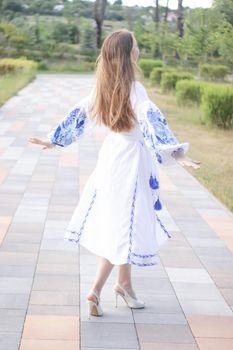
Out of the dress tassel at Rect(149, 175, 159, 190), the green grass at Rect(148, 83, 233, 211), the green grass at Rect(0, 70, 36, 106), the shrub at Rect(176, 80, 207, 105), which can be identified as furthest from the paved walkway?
the green grass at Rect(0, 70, 36, 106)

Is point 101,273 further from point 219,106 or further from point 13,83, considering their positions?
point 13,83

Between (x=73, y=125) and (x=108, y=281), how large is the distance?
113 centimetres

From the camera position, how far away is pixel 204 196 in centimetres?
707

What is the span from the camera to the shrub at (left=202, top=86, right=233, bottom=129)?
1312cm

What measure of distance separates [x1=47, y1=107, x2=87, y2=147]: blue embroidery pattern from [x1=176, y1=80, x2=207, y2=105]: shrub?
13.7 meters

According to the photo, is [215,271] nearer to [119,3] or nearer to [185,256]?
[185,256]

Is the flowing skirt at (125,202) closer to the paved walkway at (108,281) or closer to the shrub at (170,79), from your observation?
the paved walkway at (108,281)

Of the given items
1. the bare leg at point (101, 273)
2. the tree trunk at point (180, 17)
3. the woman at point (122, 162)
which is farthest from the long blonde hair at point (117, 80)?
the tree trunk at point (180, 17)

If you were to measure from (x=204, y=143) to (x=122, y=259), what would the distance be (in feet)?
27.5

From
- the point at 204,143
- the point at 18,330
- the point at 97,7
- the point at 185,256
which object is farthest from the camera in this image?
the point at 97,7

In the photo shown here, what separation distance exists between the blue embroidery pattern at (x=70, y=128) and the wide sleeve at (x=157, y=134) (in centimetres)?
38

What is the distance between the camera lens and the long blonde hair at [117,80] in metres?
3.39

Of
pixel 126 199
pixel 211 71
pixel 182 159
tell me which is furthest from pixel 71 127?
pixel 211 71

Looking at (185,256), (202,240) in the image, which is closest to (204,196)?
(202,240)
